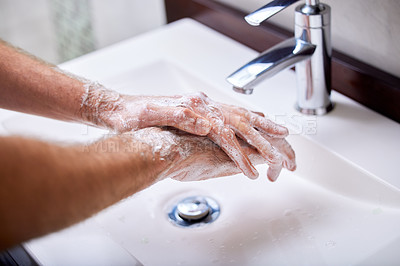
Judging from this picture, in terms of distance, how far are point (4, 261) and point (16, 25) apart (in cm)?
142

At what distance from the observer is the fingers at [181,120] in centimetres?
75

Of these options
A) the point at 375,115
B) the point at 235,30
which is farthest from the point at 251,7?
the point at 375,115

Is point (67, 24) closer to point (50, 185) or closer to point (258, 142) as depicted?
point (258, 142)

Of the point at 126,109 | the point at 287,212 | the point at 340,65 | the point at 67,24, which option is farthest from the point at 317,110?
the point at 67,24

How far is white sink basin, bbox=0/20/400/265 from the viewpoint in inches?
27.9

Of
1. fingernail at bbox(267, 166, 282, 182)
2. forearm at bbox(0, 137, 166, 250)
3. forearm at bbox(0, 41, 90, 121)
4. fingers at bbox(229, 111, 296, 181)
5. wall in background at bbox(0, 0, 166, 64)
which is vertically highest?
forearm at bbox(0, 137, 166, 250)

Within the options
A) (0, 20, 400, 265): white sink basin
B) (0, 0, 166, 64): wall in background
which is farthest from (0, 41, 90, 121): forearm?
(0, 0, 166, 64): wall in background

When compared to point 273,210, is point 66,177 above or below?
above

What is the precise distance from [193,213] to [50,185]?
1.26ft

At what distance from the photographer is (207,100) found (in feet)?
2.68

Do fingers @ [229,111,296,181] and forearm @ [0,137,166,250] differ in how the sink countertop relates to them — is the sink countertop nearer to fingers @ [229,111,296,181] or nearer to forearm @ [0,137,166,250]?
fingers @ [229,111,296,181]

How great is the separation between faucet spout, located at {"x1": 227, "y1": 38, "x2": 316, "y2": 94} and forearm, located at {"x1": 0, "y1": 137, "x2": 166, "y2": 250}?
0.90ft

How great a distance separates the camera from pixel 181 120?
0.76 meters

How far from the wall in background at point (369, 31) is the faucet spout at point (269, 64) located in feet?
0.34
